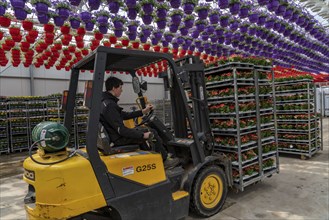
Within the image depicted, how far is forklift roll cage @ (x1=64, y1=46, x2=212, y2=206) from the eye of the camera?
326cm

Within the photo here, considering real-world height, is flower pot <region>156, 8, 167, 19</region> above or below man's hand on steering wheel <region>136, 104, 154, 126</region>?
above

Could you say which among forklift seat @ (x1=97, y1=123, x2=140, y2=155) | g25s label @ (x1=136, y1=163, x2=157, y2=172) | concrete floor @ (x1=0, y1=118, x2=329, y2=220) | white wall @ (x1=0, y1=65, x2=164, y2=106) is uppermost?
white wall @ (x1=0, y1=65, x2=164, y2=106)

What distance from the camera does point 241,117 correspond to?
5.33m

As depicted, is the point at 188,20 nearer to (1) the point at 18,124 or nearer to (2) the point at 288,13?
(2) the point at 288,13

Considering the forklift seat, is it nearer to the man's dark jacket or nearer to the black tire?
the man's dark jacket

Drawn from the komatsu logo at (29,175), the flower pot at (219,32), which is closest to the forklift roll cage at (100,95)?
the komatsu logo at (29,175)

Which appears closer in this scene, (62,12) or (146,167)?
(146,167)

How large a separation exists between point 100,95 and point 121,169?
1.02 meters

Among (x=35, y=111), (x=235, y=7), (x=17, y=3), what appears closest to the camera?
(x=17, y=3)

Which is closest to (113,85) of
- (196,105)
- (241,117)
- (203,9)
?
(196,105)

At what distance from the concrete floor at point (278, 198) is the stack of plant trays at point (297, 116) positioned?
1.28m

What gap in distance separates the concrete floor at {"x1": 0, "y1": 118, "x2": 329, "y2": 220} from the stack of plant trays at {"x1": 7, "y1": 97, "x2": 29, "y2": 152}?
6215mm

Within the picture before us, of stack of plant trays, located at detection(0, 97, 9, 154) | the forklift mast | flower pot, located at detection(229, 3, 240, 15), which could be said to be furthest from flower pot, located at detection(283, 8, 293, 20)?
stack of plant trays, located at detection(0, 97, 9, 154)

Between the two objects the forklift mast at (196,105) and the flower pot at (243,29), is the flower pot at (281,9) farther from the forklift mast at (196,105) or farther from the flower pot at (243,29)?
the forklift mast at (196,105)
